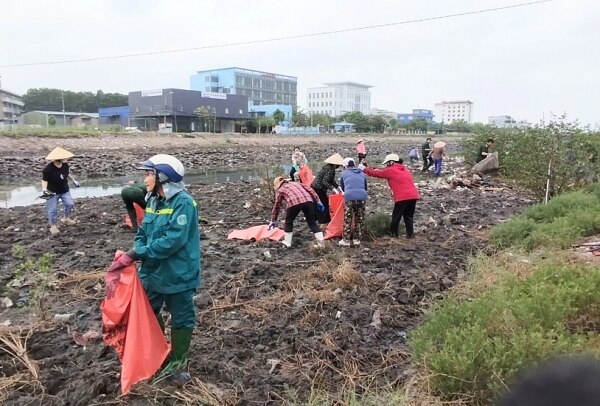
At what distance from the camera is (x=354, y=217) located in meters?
7.33

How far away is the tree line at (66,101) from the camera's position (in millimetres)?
87438

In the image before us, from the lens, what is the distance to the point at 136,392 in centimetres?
328

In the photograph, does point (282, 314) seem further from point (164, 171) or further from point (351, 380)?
point (164, 171)

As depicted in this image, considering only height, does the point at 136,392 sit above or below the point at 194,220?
below

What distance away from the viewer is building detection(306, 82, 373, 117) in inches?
5148

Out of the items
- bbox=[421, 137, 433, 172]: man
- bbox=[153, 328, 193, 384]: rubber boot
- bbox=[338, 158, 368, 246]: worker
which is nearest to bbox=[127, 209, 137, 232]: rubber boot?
bbox=[338, 158, 368, 246]: worker

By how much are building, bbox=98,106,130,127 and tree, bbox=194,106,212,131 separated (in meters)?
12.2

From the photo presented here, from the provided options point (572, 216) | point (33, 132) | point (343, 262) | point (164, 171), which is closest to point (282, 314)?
point (343, 262)

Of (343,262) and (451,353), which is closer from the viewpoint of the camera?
(451,353)

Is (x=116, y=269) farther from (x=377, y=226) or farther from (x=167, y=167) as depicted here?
(x=377, y=226)

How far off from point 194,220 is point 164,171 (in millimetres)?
421

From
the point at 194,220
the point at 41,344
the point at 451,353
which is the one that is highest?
the point at 194,220

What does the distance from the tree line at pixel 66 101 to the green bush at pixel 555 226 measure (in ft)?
300

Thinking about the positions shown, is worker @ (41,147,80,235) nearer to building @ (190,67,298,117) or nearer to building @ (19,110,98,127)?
building @ (19,110,98,127)
